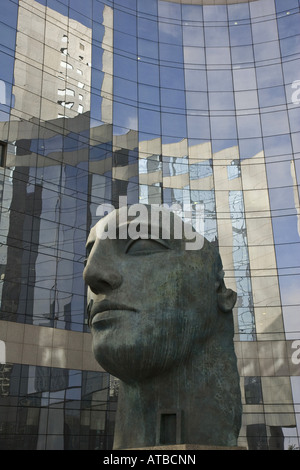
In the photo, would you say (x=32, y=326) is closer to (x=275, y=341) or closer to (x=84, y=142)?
(x=84, y=142)

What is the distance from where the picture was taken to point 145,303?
17.4 ft

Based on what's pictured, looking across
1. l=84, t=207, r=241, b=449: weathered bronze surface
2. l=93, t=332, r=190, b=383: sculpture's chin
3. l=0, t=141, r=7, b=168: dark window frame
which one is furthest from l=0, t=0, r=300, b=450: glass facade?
l=93, t=332, r=190, b=383: sculpture's chin

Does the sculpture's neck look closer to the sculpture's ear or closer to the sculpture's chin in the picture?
the sculpture's chin

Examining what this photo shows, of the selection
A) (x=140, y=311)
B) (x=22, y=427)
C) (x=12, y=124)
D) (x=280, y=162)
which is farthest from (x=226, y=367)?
(x=280, y=162)

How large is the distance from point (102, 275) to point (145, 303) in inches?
22.3

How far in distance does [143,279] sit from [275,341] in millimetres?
24274

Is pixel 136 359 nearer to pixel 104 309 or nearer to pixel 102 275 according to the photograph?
pixel 104 309

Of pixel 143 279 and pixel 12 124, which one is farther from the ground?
pixel 12 124

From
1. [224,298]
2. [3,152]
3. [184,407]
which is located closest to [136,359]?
[184,407]

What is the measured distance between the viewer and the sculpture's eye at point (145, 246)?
557 cm

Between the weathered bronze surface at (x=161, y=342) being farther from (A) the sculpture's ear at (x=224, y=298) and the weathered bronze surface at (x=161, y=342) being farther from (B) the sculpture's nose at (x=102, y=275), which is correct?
(A) the sculpture's ear at (x=224, y=298)

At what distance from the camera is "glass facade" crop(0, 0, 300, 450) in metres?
24.2

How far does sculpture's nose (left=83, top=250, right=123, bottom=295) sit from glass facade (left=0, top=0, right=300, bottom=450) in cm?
1917
